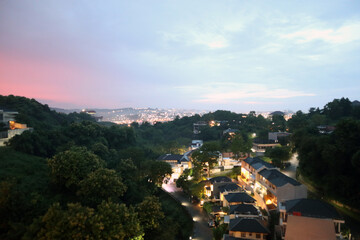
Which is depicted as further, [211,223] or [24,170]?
[211,223]

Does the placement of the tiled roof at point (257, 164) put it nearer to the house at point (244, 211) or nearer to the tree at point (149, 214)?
the house at point (244, 211)

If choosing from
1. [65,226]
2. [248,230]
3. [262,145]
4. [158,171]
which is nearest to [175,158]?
[158,171]

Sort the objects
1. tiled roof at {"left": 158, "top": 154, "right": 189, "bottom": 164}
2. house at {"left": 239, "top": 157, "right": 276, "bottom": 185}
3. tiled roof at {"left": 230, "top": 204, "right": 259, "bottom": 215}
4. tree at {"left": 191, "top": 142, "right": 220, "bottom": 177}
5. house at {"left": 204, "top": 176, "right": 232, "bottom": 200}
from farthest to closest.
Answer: tiled roof at {"left": 158, "top": 154, "right": 189, "bottom": 164}, tree at {"left": 191, "top": 142, "right": 220, "bottom": 177}, house at {"left": 204, "top": 176, "right": 232, "bottom": 200}, house at {"left": 239, "top": 157, "right": 276, "bottom": 185}, tiled roof at {"left": 230, "top": 204, "right": 259, "bottom": 215}

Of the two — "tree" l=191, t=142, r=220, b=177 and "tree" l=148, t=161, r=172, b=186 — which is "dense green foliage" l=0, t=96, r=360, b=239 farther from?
"tree" l=191, t=142, r=220, b=177

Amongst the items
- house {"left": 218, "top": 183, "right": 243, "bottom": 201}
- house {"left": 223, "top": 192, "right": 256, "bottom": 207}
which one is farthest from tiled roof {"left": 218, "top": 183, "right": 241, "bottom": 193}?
house {"left": 223, "top": 192, "right": 256, "bottom": 207}

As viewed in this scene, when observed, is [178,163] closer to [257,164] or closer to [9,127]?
[257,164]

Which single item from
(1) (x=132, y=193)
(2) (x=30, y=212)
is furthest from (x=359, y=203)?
(2) (x=30, y=212)

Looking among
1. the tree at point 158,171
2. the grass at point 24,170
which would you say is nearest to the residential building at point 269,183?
the tree at point 158,171
